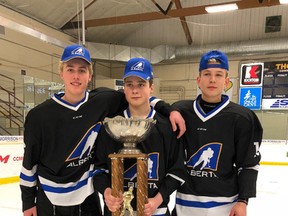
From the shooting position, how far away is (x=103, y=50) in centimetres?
939

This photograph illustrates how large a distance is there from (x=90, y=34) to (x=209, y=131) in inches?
345

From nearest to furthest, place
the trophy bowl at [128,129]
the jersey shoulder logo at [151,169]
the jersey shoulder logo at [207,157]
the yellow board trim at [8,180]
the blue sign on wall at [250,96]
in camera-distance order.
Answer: the trophy bowl at [128,129], the jersey shoulder logo at [151,169], the jersey shoulder logo at [207,157], the yellow board trim at [8,180], the blue sign on wall at [250,96]

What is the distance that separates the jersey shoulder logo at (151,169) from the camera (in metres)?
1.27

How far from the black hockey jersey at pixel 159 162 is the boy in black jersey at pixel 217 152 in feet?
0.43

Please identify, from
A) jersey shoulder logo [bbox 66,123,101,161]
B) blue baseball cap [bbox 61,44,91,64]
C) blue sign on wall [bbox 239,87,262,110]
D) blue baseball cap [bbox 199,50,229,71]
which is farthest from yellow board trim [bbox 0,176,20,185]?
blue sign on wall [bbox 239,87,262,110]

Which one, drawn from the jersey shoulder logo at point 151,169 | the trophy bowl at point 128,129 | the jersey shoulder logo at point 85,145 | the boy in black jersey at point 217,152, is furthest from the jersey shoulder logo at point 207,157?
the jersey shoulder logo at point 85,145

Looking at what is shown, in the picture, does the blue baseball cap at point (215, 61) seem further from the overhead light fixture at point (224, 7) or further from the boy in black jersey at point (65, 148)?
the overhead light fixture at point (224, 7)

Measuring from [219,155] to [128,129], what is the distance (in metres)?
0.52

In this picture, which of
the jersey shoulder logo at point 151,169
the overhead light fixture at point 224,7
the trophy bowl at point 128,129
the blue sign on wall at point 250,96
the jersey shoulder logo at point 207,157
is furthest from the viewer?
the blue sign on wall at point 250,96

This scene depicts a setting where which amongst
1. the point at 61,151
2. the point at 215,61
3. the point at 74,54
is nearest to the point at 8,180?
the point at 61,151

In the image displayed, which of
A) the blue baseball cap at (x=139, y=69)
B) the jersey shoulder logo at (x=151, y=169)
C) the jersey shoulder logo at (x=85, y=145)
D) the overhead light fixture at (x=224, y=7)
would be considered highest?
the overhead light fixture at (x=224, y=7)

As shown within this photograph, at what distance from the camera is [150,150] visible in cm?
128

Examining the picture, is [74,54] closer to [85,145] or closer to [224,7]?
[85,145]

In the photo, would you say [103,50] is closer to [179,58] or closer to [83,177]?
[179,58]
